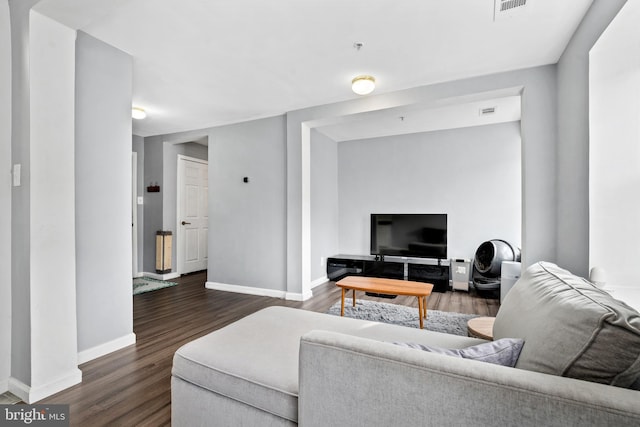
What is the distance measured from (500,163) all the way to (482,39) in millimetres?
2610

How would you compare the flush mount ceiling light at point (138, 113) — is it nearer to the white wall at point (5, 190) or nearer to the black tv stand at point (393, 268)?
the white wall at point (5, 190)

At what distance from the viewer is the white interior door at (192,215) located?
5.49m

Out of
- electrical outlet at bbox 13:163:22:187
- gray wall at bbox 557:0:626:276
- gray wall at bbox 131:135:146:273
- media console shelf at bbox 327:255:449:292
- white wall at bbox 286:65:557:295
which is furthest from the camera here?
gray wall at bbox 131:135:146:273

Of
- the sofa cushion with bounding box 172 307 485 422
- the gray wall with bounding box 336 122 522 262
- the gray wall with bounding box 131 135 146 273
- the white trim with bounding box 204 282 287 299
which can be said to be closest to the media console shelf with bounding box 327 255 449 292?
the gray wall with bounding box 336 122 522 262

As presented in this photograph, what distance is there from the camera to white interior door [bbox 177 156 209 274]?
549 cm

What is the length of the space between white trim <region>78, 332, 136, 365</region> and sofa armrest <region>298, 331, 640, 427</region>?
83.1 inches

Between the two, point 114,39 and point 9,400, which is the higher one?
point 114,39

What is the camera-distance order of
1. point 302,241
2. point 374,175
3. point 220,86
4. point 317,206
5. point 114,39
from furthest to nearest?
point 374,175, point 317,206, point 302,241, point 220,86, point 114,39

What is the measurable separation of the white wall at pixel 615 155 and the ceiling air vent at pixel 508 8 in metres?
0.53

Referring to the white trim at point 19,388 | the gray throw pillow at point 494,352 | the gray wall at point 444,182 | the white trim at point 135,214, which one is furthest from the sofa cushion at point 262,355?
the white trim at point 135,214

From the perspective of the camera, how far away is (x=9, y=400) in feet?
5.94

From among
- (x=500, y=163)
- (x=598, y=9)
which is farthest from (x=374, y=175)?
(x=598, y=9)

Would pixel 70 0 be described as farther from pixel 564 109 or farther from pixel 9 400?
pixel 564 109

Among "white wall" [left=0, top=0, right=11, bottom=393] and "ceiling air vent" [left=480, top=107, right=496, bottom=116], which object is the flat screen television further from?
"white wall" [left=0, top=0, right=11, bottom=393]
